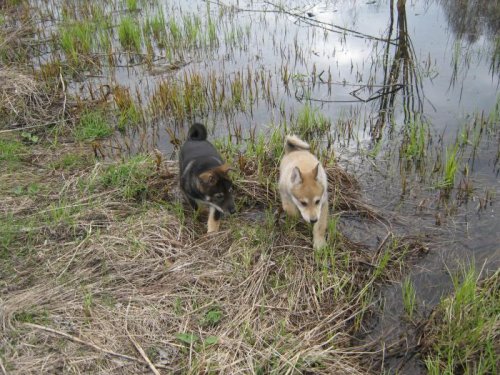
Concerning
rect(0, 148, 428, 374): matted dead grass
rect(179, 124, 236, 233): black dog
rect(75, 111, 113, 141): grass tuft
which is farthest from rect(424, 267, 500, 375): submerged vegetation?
rect(75, 111, 113, 141): grass tuft

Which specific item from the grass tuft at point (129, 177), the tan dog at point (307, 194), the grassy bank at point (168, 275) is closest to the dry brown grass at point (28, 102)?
the grassy bank at point (168, 275)

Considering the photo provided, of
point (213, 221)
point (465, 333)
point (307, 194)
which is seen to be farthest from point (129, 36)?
point (465, 333)

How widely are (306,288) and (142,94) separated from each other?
17.3ft

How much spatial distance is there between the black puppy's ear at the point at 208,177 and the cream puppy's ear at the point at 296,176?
755 mm

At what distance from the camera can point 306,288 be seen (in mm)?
4000

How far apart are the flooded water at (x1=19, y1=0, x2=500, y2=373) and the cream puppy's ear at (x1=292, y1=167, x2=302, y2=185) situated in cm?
128

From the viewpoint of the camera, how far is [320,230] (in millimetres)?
4449

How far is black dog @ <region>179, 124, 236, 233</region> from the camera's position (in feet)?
14.6


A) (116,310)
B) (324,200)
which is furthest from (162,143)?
(116,310)

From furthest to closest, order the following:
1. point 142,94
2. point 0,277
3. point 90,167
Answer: point 142,94
point 90,167
point 0,277

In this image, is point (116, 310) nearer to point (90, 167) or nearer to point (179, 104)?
point (90, 167)

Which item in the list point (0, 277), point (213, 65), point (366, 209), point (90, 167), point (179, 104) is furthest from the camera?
point (213, 65)

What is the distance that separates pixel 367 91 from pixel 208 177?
449cm

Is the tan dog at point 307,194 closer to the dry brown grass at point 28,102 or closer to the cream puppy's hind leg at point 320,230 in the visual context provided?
the cream puppy's hind leg at point 320,230
